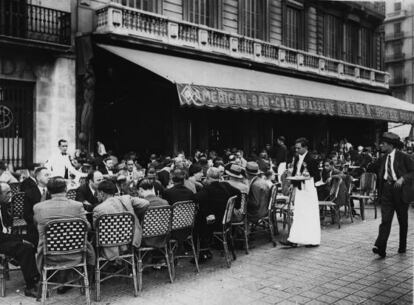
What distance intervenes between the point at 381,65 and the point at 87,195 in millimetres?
27523

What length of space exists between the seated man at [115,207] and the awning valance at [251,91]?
22.1ft

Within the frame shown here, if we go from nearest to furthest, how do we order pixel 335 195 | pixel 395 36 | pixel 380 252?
pixel 380 252 → pixel 335 195 → pixel 395 36

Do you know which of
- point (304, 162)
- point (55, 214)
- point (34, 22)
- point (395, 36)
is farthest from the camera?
point (395, 36)

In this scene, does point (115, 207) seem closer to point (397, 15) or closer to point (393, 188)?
point (393, 188)

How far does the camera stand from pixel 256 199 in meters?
7.64

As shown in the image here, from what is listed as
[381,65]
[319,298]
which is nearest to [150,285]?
[319,298]

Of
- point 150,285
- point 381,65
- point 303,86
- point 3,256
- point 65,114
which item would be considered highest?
point 381,65

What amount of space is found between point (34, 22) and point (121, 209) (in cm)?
929

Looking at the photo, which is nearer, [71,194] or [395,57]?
[71,194]

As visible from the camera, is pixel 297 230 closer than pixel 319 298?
No

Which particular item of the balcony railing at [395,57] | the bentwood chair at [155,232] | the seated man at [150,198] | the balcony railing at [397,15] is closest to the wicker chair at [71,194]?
the seated man at [150,198]

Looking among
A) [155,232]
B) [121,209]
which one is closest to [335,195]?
[155,232]

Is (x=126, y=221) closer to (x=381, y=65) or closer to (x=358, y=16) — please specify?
(x=358, y=16)

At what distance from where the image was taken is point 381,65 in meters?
30.1
